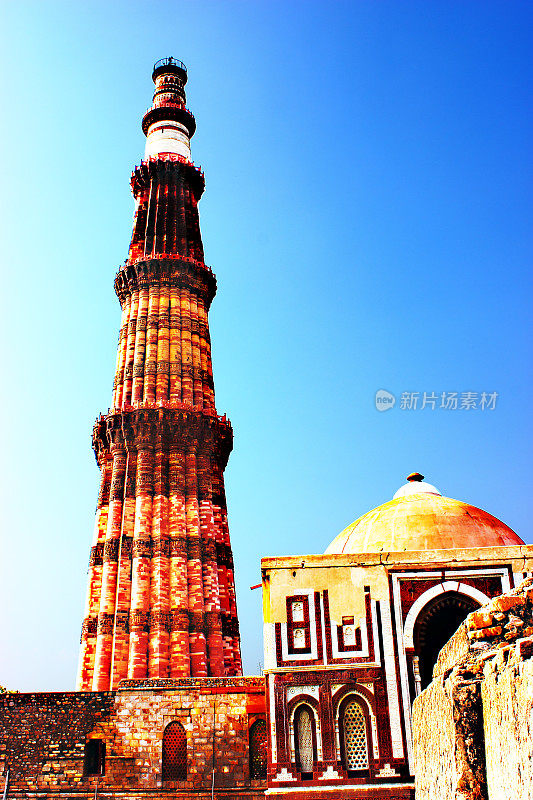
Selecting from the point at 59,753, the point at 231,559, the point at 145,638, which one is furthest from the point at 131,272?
the point at 59,753

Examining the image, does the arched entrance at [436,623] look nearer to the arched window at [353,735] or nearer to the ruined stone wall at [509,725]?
the arched window at [353,735]

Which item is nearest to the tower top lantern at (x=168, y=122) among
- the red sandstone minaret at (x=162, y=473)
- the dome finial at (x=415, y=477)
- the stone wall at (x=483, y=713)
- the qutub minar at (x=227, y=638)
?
the red sandstone minaret at (x=162, y=473)

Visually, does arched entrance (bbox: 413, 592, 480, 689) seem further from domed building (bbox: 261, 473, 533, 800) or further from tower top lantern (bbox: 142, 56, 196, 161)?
tower top lantern (bbox: 142, 56, 196, 161)

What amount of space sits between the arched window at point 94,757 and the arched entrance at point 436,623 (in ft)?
29.2

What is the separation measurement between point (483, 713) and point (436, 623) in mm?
11913

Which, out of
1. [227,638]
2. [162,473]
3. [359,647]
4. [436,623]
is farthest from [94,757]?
[162,473]

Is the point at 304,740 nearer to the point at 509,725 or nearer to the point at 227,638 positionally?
the point at 227,638

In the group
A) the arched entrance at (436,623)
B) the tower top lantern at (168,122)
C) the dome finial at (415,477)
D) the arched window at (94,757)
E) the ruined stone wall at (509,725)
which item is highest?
the tower top lantern at (168,122)

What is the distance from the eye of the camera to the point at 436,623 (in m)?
16.5

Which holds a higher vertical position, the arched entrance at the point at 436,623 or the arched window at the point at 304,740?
the arched entrance at the point at 436,623

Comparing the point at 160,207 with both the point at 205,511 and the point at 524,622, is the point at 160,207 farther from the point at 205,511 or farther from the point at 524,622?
the point at 524,622

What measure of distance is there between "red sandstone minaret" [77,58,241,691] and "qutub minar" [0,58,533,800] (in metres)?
0.08

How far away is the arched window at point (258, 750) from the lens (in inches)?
742

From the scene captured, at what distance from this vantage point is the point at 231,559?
29.1 meters
